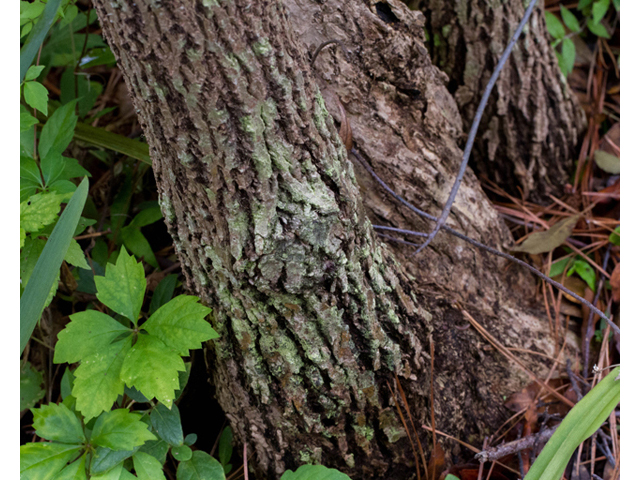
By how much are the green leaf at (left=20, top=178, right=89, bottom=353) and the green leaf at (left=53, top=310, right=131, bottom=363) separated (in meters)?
0.10

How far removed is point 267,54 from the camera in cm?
68

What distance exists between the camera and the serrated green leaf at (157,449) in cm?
94

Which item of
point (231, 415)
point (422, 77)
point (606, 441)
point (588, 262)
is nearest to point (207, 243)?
point (231, 415)

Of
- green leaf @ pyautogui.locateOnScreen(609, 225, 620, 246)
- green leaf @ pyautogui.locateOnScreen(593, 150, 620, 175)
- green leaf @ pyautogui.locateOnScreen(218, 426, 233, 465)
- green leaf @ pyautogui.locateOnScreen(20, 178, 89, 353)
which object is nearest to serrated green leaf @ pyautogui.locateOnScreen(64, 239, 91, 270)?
green leaf @ pyautogui.locateOnScreen(20, 178, 89, 353)

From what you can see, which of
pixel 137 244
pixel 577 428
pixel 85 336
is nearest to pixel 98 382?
pixel 85 336

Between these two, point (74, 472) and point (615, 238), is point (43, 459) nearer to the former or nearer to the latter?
point (74, 472)

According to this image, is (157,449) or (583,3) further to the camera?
(583,3)

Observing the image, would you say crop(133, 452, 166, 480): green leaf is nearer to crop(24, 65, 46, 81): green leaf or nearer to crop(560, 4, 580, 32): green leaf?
crop(24, 65, 46, 81): green leaf

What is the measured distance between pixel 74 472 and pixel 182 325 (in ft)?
1.10

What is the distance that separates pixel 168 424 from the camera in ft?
3.08

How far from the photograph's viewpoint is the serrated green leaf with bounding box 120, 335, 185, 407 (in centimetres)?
81

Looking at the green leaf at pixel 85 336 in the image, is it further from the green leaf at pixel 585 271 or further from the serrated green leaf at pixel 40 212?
the green leaf at pixel 585 271

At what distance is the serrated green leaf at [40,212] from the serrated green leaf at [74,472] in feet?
1.51

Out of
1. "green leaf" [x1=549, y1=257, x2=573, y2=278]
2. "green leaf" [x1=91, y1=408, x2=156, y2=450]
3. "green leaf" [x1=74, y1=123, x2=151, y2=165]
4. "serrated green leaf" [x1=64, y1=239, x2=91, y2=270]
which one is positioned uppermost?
"green leaf" [x1=74, y1=123, x2=151, y2=165]
